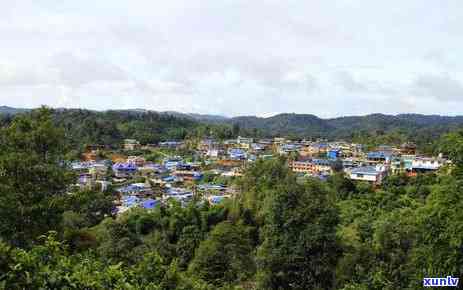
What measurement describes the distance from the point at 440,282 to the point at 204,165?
4262 cm

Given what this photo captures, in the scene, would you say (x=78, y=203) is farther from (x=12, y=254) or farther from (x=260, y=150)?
(x=260, y=150)

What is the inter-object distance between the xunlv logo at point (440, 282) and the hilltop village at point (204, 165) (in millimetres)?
20334

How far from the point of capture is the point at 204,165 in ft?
157

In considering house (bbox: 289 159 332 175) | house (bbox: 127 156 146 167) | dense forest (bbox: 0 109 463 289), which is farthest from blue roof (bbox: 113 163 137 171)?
dense forest (bbox: 0 109 463 289)

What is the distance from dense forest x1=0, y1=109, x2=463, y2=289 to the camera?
389cm

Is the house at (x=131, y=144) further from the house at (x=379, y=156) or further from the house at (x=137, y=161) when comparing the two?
the house at (x=379, y=156)

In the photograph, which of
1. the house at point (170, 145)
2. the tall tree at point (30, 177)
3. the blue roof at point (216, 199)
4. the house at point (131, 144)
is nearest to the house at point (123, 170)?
the house at point (131, 144)

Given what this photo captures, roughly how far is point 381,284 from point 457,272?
43.4 inches

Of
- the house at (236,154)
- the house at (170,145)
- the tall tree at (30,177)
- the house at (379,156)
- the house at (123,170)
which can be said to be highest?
the tall tree at (30,177)

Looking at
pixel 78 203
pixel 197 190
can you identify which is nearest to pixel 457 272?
pixel 78 203

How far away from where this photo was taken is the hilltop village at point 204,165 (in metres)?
33.6

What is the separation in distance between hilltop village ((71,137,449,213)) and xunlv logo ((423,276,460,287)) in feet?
66.7

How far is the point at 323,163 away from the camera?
41.4 metres

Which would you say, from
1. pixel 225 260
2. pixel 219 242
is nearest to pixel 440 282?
pixel 225 260
